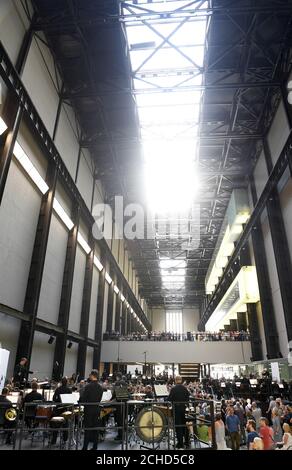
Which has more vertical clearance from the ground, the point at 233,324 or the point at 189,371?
the point at 233,324

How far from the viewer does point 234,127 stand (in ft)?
83.0

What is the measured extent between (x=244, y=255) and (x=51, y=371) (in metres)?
19.7

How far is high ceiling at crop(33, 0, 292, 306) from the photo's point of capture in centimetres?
1617

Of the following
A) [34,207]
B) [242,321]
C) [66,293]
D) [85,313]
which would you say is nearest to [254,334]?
[242,321]

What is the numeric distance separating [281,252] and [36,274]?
49.0 ft

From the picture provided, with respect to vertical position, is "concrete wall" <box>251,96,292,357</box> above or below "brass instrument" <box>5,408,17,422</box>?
above

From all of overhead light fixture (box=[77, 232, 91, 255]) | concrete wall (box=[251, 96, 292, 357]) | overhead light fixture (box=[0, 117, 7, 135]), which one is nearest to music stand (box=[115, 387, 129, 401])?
overhead light fixture (box=[0, 117, 7, 135])

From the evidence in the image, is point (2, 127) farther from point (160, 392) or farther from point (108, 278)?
→ point (108, 278)

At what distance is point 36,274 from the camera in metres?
16.0

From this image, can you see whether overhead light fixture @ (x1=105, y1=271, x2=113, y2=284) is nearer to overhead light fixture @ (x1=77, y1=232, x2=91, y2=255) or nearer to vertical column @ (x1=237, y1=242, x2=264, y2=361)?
overhead light fixture @ (x1=77, y1=232, x2=91, y2=255)

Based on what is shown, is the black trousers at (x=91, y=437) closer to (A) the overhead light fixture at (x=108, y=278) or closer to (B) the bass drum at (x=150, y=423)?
(B) the bass drum at (x=150, y=423)

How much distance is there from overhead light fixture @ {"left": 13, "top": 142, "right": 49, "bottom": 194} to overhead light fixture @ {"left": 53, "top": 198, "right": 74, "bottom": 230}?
190 centimetres
